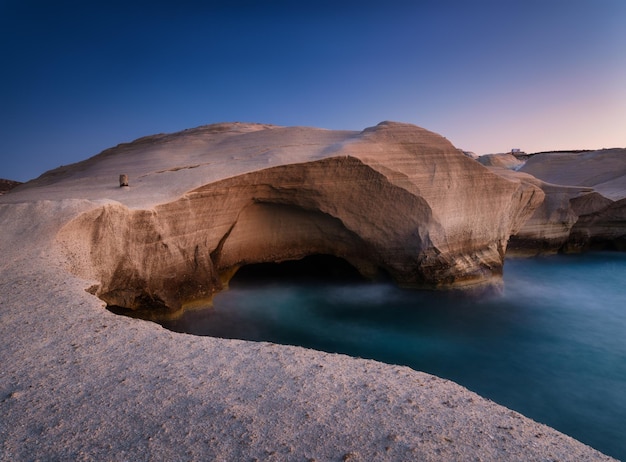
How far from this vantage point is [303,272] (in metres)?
11.4

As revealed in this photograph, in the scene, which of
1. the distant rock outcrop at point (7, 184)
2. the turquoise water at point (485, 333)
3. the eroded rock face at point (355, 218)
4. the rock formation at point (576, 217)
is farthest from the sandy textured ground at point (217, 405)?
the distant rock outcrop at point (7, 184)

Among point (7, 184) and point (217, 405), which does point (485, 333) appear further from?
point (7, 184)

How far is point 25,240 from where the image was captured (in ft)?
16.8

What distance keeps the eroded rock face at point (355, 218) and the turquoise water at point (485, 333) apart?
63cm

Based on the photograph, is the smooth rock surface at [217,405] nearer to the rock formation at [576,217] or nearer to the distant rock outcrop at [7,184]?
the rock formation at [576,217]

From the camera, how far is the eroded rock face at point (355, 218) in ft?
25.8

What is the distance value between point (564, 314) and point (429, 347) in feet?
12.3

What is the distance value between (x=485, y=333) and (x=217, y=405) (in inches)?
265

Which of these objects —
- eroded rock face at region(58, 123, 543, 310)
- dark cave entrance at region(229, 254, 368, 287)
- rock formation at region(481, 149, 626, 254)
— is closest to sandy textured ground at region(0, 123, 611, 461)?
eroded rock face at region(58, 123, 543, 310)

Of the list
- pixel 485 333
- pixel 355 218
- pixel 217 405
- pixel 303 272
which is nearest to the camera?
pixel 217 405

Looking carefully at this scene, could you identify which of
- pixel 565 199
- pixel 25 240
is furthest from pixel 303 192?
pixel 565 199

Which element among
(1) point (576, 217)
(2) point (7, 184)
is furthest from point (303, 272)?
(2) point (7, 184)

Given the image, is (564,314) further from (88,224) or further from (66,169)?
(66,169)

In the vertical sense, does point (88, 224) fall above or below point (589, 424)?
above
